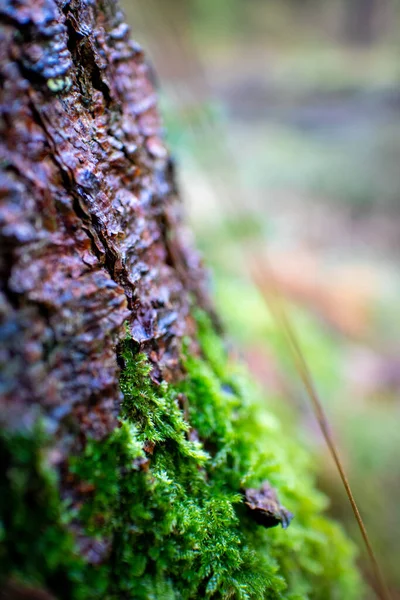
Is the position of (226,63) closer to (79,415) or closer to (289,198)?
(289,198)

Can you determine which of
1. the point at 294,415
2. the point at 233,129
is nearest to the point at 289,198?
the point at 233,129

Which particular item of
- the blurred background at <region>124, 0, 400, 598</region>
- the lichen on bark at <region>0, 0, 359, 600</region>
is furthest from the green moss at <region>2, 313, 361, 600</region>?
the blurred background at <region>124, 0, 400, 598</region>

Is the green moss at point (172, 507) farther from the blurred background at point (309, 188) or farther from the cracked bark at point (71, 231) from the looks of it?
the blurred background at point (309, 188)

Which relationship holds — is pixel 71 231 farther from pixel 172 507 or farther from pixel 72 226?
pixel 172 507

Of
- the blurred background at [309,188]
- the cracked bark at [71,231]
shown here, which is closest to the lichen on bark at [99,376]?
the cracked bark at [71,231]

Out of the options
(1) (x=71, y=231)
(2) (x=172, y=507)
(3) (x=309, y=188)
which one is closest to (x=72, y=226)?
(1) (x=71, y=231)

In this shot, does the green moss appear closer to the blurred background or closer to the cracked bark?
the cracked bark

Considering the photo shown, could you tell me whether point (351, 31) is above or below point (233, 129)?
above

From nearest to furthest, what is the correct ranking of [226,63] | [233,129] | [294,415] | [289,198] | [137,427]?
1. [137,427]
2. [294,415]
3. [289,198]
4. [233,129]
5. [226,63]
